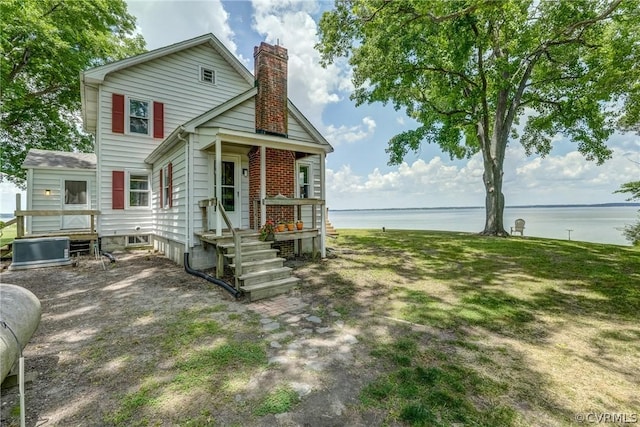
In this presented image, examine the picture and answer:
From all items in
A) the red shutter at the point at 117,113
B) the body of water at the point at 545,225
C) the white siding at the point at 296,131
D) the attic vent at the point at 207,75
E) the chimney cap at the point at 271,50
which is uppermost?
the attic vent at the point at 207,75

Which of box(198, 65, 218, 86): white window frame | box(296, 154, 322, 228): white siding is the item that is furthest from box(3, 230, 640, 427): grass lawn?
box(198, 65, 218, 86): white window frame

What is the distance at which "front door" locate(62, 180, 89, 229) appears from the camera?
11117mm

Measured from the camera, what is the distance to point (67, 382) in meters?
2.77

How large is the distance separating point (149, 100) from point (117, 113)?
3.97 ft

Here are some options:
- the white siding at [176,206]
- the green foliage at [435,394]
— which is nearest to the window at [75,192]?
the white siding at [176,206]

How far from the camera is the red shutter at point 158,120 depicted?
10570mm

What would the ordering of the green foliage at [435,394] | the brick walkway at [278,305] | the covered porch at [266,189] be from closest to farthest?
the green foliage at [435,394]
the brick walkway at [278,305]
the covered porch at [266,189]

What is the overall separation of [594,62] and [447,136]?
6149 millimetres

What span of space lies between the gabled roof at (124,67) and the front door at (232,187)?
5838mm

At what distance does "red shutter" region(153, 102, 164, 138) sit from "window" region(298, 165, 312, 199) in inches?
227

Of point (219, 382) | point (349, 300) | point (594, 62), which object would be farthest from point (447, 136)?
point (219, 382)

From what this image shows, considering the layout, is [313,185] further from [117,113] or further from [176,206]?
[117,113]

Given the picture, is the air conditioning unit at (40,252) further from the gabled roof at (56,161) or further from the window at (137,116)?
the gabled roof at (56,161)

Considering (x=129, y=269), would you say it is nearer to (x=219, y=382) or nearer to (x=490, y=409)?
(x=219, y=382)
